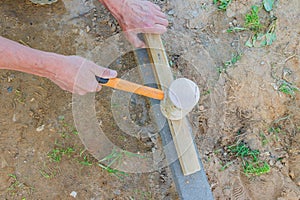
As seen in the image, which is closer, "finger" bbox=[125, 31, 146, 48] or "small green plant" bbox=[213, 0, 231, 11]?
"finger" bbox=[125, 31, 146, 48]

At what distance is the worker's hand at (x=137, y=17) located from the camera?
2.62 meters

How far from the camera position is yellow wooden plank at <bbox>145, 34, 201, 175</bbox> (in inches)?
98.1

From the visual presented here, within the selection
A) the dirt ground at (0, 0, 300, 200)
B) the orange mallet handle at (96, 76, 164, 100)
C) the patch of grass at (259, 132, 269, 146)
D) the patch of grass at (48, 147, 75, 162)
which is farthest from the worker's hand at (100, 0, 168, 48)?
the patch of grass at (259, 132, 269, 146)

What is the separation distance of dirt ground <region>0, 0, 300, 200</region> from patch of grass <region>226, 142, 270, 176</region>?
0.10 ft

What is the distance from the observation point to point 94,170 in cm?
270

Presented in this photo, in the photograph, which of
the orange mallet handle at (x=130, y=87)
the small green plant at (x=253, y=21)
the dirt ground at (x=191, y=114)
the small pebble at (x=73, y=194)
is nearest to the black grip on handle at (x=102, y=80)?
the orange mallet handle at (x=130, y=87)

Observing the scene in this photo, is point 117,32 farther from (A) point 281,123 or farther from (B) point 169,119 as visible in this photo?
(A) point 281,123

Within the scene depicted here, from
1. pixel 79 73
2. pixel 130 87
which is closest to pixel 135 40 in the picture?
pixel 130 87

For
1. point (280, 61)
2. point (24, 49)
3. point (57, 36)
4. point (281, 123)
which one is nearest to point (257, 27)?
point (280, 61)

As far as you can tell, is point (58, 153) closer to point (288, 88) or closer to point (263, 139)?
point (263, 139)

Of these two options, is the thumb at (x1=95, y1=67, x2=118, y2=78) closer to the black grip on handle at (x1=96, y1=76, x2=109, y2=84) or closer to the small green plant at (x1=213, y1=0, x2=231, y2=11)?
the black grip on handle at (x1=96, y1=76, x2=109, y2=84)

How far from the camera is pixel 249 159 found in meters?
2.72

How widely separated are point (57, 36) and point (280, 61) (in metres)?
1.50

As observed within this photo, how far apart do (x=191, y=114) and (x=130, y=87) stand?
516 millimetres
